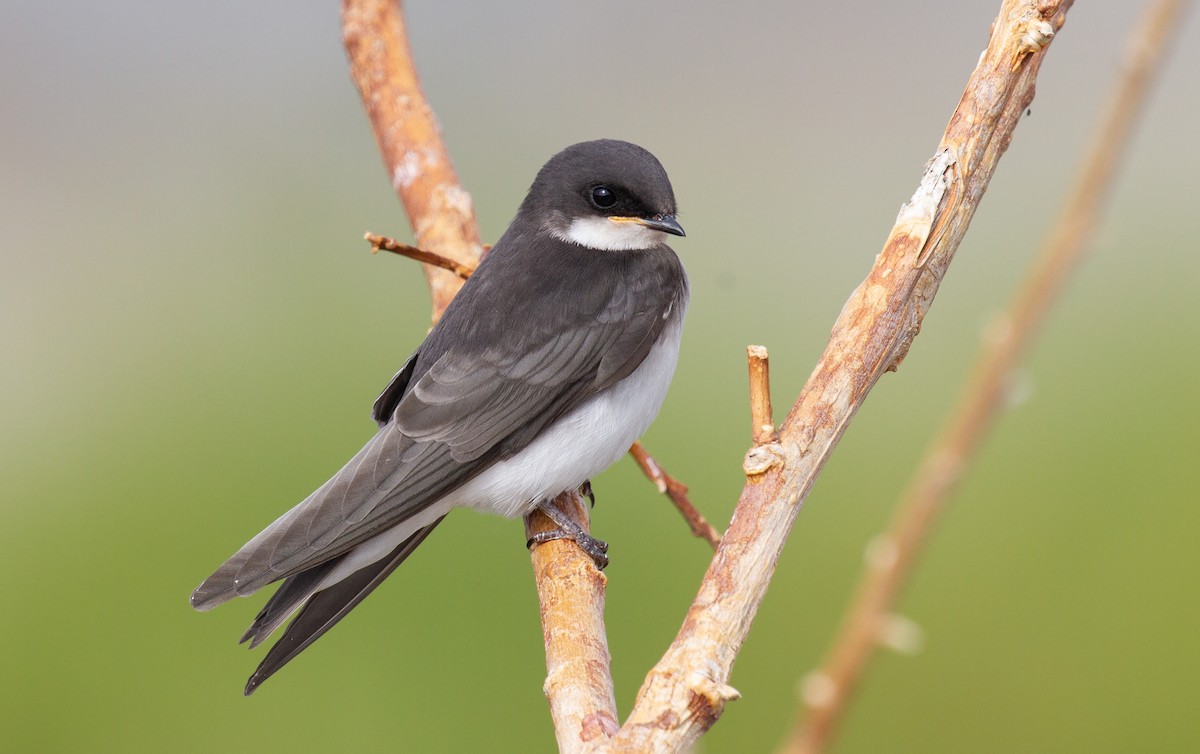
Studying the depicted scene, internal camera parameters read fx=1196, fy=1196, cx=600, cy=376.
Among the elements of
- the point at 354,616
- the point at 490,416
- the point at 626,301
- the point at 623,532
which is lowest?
the point at 354,616

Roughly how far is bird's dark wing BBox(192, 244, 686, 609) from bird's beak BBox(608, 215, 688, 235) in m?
0.05

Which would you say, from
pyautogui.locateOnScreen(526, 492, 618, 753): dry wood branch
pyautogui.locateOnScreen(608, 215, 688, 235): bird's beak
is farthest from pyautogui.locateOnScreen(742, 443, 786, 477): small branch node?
pyautogui.locateOnScreen(608, 215, 688, 235): bird's beak

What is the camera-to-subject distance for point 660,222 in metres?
1.70

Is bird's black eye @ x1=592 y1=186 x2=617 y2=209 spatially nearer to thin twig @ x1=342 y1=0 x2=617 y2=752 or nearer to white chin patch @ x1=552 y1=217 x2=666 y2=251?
white chin patch @ x1=552 y1=217 x2=666 y2=251

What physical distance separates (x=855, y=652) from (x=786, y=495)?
68cm

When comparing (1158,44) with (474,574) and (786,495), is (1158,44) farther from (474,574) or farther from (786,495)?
(474,574)

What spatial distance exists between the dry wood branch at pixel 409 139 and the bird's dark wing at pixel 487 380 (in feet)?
0.83

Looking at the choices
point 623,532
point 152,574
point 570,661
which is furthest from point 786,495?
point 152,574

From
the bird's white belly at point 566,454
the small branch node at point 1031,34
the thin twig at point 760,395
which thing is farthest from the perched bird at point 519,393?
the small branch node at point 1031,34

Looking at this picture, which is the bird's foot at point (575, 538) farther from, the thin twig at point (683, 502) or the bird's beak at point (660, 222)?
the bird's beak at point (660, 222)

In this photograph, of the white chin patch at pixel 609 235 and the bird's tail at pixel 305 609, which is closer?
the bird's tail at pixel 305 609

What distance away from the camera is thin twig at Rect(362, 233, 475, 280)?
1.60m

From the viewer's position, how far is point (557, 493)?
166 centimetres

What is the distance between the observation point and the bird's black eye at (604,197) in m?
1.74
